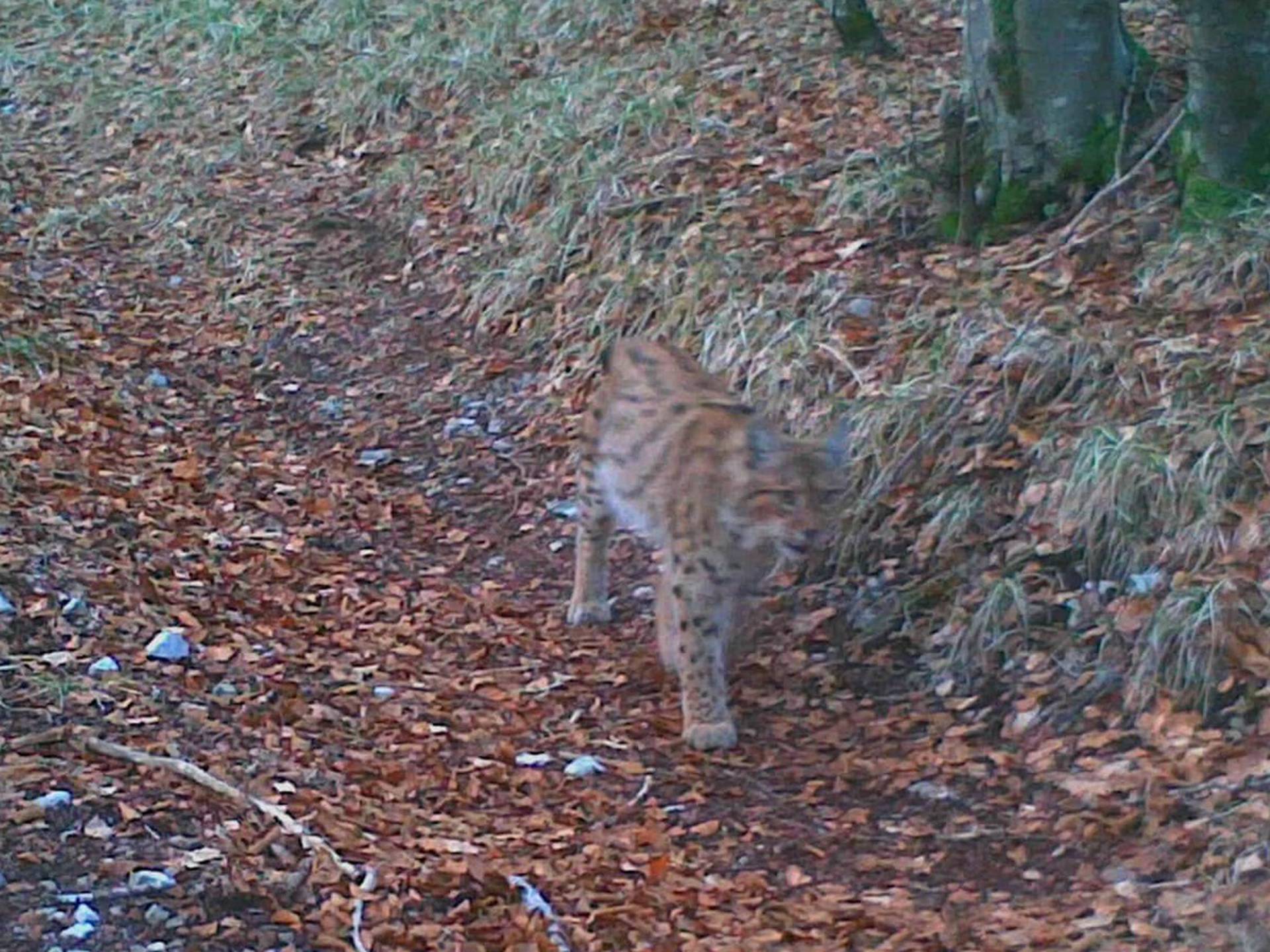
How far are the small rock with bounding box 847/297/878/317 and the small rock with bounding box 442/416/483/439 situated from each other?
173cm

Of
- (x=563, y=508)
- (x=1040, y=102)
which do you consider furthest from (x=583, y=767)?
(x=1040, y=102)

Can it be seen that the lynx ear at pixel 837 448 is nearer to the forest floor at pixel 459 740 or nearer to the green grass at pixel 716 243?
the green grass at pixel 716 243

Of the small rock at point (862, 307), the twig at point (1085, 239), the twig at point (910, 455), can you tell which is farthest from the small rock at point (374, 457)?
the twig at point (1085, 239)

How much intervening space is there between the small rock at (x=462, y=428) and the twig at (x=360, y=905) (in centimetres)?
372

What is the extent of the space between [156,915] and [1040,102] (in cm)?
487

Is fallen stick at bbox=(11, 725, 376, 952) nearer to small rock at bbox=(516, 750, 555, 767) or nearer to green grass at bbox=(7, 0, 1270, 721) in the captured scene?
small rock at bbox=(516, 750, 555, 767)

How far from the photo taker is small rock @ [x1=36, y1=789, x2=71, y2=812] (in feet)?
16.4

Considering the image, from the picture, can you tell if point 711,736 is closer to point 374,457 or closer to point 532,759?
point 532,759

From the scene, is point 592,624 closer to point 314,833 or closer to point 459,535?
point 459,535

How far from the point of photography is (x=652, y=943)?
4781 millimetres

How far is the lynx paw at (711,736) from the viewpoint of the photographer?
233 inches

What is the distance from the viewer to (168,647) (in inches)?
237

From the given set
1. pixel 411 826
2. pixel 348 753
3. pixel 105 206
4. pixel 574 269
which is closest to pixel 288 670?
pixel 348 753

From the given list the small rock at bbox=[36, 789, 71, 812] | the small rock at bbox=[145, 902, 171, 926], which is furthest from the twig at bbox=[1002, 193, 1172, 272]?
the small rock at bbox=[145, 902, 171, 926]
